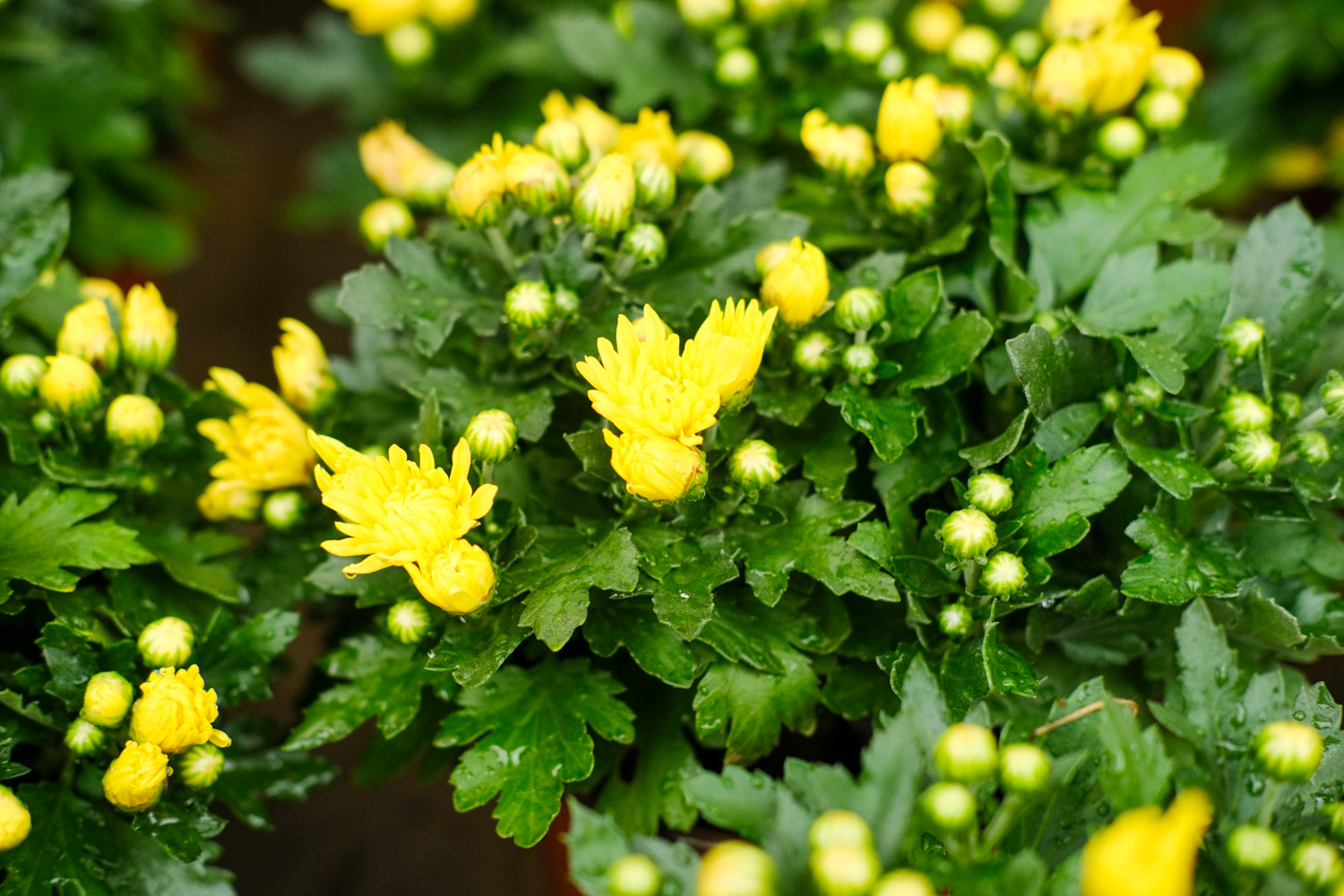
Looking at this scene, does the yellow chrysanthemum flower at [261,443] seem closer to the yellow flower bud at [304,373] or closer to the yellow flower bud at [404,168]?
the yellow flower bud at [304,373]

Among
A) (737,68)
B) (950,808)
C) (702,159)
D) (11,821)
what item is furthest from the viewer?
(737,68)

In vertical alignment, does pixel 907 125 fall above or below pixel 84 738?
above

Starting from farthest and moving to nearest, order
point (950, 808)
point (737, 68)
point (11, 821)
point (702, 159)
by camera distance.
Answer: point (737, 68)
point (702, 159)
point (11, 821)
point (950, 808)

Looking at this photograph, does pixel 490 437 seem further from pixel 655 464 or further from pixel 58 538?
pixel 58 538

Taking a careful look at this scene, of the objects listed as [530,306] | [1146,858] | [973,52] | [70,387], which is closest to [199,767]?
[70,387]

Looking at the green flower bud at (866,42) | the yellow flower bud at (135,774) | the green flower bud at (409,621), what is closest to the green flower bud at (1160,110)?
the green flower bud at (866,42)

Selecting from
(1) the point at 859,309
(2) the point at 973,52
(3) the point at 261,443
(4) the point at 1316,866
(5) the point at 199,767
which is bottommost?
(5) the point at 199,767

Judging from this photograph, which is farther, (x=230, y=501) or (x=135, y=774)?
(x=230, y=501)
